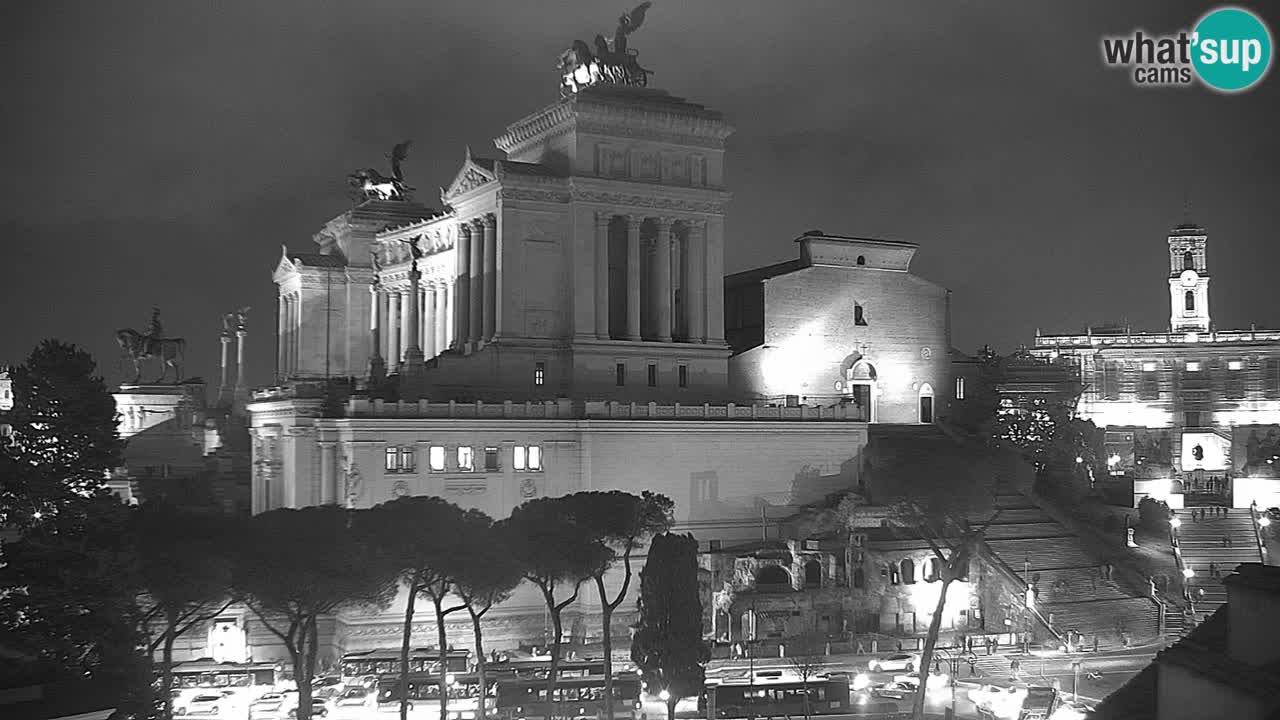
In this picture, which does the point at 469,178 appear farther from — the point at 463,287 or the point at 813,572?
the point at 813,572

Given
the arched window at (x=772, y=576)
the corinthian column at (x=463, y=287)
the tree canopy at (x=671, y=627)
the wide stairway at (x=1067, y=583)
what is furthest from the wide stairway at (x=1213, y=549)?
the corinthian column at (x=463, y=287)

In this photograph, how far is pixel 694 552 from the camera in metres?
59.5

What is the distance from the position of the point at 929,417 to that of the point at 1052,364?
1987cm

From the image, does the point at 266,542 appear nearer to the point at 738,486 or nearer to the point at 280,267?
the point at 738,486

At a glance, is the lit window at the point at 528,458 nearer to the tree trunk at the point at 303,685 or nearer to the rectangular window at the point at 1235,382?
the tree trunk at the point at 303,685

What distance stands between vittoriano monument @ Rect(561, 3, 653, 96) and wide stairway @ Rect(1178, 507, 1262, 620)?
149 feet

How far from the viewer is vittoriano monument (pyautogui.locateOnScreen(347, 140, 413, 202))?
11162 cm

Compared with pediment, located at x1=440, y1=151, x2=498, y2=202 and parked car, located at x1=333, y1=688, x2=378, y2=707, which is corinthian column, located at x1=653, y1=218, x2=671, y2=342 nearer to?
pediment, located at x1=440, y1=151, x2=498, y2=202

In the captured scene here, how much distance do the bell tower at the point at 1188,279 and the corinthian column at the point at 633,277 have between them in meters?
71.8

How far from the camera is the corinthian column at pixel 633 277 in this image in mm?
86688

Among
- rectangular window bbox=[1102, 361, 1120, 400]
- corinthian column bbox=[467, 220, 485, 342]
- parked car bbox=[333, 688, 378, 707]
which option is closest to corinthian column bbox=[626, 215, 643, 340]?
corinthian column bbox=[467, 220, 485, 342]

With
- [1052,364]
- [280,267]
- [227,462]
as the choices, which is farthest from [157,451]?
[1052,364]

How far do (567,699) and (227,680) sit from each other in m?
16.4

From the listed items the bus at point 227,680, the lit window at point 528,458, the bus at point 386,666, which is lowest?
the bus at point 227,680
